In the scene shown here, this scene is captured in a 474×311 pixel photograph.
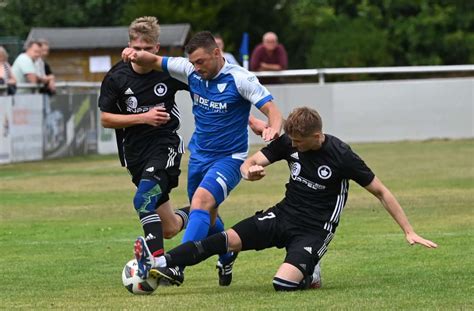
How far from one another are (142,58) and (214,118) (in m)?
0.72

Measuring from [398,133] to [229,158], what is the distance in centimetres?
1986

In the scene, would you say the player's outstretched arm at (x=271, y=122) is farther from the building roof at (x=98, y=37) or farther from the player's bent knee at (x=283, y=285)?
the building roof at (x=98, y=37)

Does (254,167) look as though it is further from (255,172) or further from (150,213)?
(150,213)

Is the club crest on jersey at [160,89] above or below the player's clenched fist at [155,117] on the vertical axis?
above

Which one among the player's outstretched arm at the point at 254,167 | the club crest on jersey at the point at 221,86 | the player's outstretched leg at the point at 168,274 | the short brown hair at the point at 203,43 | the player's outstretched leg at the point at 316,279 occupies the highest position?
the short brown hair at the point at 203,43

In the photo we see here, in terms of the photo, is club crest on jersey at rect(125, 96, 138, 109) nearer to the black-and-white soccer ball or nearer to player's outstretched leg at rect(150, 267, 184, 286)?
the black-and-white soccer ball

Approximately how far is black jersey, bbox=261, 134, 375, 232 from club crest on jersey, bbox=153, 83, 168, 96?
1228mm

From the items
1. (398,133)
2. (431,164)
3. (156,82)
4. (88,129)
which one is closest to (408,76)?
(398,133)

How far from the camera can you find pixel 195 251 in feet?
29.9

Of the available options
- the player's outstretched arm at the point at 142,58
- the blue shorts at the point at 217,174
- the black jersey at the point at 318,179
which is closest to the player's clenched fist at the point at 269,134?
the black jersey at the point at 318,179

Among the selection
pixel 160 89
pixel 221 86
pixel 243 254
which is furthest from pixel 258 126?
pixel 243 254

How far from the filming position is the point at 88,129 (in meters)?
27.0

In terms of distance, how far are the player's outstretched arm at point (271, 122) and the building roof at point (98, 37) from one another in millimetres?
24879

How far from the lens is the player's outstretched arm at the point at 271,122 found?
927 centimetres
